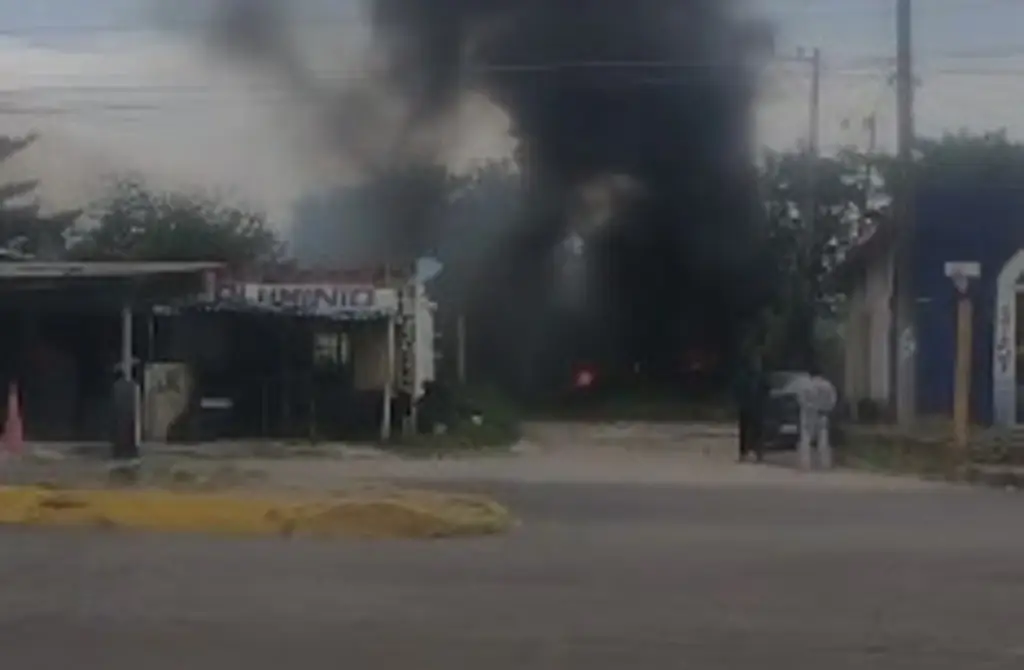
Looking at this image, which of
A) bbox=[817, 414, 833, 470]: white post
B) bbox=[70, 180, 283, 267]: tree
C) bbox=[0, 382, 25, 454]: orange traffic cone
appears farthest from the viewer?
bbox=[70, 180, 283, 267]: tree

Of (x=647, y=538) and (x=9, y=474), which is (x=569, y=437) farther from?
(x=647, y=538)

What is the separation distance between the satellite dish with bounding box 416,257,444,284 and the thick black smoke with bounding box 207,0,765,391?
692mm

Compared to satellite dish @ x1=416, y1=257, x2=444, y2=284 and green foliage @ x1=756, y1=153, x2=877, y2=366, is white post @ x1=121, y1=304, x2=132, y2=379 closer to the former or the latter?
satellite dish @ x1=416, y1=257, x2=444, y2=284

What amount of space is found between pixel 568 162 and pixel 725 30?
4532 mm

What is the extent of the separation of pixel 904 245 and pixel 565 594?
71.0 feet

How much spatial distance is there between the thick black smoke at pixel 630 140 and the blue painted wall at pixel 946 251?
4.32m

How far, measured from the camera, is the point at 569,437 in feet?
108

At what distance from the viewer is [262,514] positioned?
1552 centimetres

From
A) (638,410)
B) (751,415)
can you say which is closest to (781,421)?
(751,415)

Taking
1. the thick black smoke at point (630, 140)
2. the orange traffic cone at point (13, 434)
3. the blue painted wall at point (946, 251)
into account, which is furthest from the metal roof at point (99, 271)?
the blue painted wall at point (946, 251)

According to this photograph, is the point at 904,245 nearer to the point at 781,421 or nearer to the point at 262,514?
the point at 781,421

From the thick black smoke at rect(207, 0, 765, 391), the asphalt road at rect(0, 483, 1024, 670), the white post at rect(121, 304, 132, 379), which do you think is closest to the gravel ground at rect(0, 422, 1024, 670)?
→ the asphalt road at rect(0, 483, 1024, 670)

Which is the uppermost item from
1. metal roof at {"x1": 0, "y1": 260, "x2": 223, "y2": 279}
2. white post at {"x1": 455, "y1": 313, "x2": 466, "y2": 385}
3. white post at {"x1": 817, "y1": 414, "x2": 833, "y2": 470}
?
metal roof at {"x1": 0, "y1": 260, "x2": 223, "y2": 279}

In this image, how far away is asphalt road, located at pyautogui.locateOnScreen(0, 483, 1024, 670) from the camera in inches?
372
